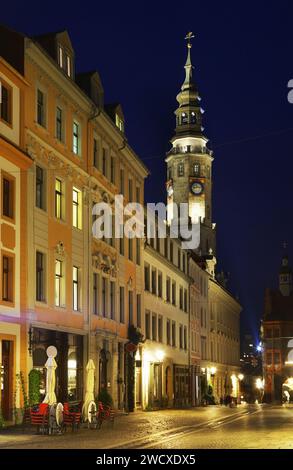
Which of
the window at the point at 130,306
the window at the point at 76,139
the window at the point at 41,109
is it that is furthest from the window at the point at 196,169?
the window at the point at 41,109

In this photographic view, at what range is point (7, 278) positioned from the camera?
103 ft

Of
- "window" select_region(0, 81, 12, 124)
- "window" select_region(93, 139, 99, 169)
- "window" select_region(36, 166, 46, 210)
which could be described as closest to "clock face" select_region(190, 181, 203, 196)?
"window" select_region(93, 139, 99, 169)

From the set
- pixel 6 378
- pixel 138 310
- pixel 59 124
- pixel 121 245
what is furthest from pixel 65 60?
pixel 138 310

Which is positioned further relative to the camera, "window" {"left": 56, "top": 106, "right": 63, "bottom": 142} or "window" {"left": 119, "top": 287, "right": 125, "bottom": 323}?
"window" {"left": 119, "top": 287, "right": 125, "bottom": 323}

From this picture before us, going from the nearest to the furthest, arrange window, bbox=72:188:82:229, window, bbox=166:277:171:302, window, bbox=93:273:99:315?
window, bbox=72:188:82:229 → window, bbox=93:273:99:315 → window, bbox=166:277:171:302

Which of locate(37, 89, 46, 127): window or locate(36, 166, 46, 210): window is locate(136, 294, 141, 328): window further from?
locate(37, 89, 46, 127): window

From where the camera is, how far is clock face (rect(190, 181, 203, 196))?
134500 millimetres

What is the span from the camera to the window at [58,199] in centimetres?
3647

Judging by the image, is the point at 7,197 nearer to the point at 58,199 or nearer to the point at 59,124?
the point at 58,199

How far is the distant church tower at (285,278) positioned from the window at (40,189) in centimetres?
12073

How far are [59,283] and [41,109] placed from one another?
7070mm

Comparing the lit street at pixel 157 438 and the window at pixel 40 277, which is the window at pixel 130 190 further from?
the lit street at pixel 157 438

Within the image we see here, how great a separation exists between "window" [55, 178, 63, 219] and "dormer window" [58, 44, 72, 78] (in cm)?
498

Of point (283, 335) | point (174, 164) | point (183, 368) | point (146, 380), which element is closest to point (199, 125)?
point (174, 164)
